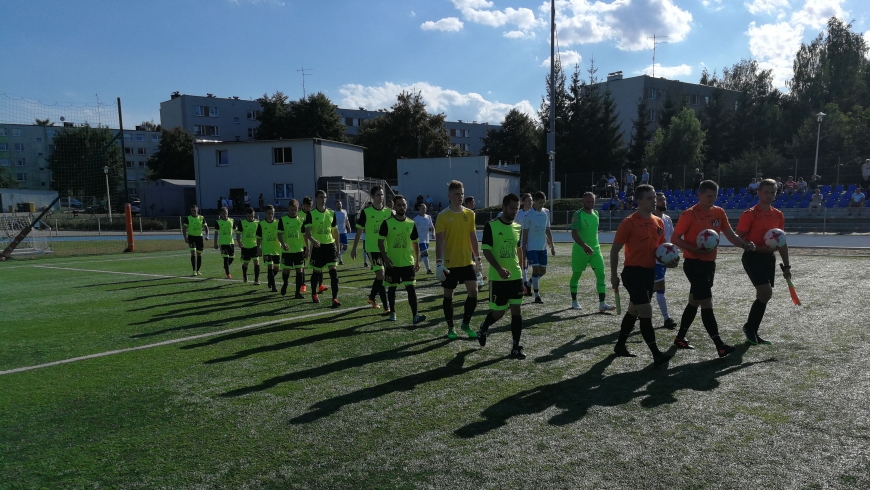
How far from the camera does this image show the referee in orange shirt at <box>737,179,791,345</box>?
696 centimetres

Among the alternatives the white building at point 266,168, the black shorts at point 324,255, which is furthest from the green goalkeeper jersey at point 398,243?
the white building at point 266,168

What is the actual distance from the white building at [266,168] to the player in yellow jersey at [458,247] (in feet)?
129

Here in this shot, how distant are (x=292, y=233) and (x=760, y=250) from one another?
868 centimetres

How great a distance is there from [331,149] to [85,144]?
2118 centimetres

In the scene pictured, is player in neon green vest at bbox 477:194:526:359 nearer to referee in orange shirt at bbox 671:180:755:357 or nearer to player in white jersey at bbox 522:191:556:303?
referee in orange shirt at bbox 671:180:755:357

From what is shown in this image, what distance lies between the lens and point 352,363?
6.67 meters

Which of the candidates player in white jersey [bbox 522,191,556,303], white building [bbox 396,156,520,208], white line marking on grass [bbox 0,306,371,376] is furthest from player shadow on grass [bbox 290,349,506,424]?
white building [bbox 396,156,520,208]

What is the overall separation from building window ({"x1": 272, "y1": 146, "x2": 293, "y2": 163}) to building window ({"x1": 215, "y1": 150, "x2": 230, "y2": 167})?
4846mm

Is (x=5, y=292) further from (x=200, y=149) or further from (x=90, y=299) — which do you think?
(x=200, y=149)

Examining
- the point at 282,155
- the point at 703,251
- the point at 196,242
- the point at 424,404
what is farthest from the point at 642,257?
the point at 282,155

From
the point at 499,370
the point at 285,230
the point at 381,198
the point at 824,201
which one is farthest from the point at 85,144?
the point at 824,201

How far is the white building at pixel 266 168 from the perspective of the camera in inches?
1844

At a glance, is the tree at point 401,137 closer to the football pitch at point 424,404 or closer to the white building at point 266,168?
the white building at point 266,168

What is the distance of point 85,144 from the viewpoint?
98.3 ft
